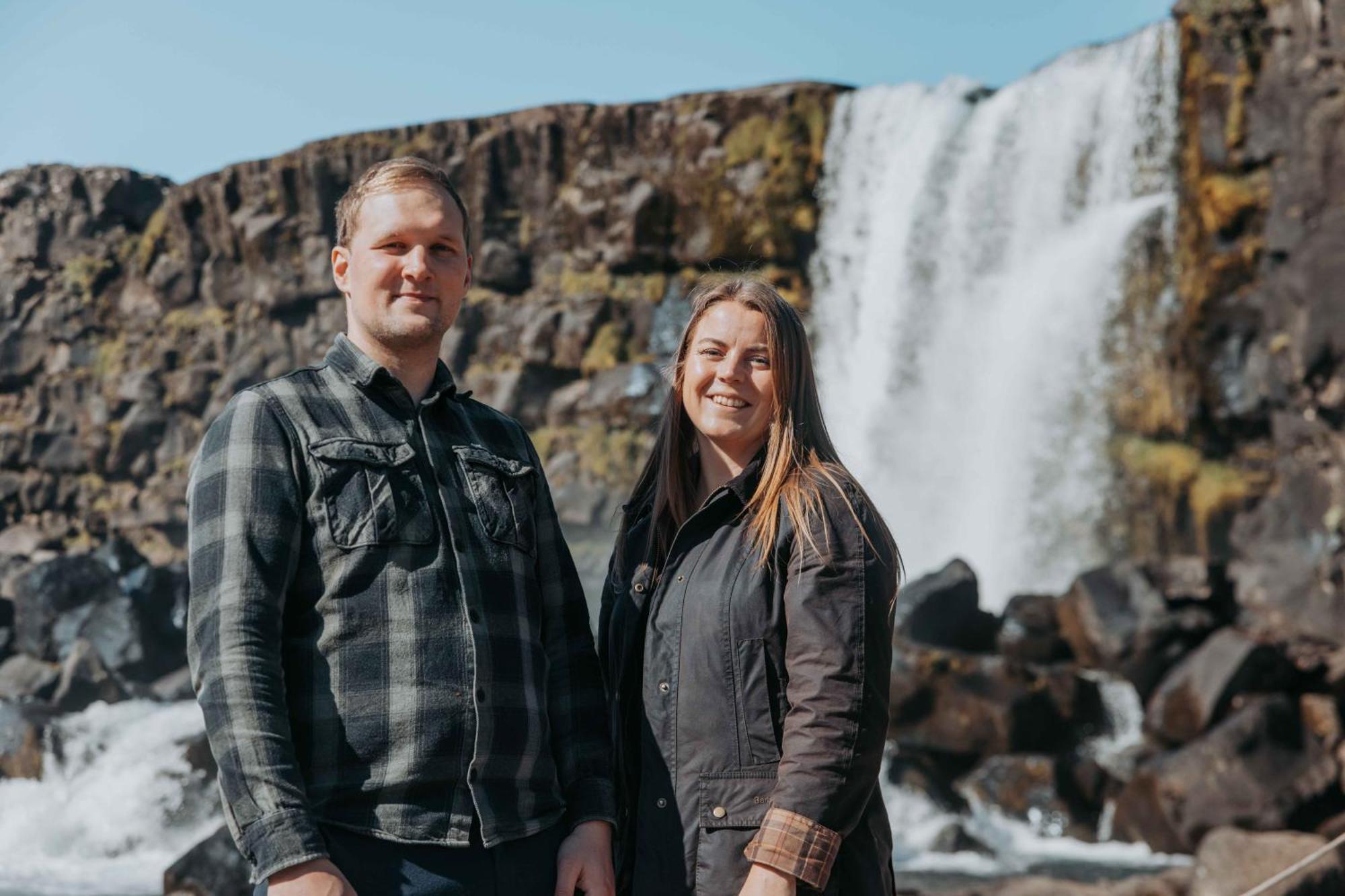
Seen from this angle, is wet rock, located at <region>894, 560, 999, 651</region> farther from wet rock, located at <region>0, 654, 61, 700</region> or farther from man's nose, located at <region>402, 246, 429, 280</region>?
wet rock, located at <region>0, 654, 61, 700</region>

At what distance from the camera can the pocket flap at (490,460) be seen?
3391 millimetres

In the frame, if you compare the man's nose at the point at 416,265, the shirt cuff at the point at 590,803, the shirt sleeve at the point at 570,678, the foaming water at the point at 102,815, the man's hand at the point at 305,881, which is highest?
the man's nose at the point at 416,265

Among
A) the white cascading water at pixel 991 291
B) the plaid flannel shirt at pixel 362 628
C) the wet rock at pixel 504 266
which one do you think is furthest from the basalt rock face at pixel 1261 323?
the wet rock at pixel 504 266

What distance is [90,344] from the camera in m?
44.7

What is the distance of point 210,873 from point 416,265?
31.4 feet

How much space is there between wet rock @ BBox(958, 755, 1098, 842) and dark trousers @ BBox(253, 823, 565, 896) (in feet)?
37.8

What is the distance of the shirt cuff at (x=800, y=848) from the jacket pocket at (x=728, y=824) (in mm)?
116

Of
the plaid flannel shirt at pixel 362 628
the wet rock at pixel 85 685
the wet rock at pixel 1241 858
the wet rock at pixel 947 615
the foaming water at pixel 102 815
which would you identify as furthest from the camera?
the wet rock at pixel 85 685

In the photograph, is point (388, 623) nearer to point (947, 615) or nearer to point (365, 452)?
point (365, 452)

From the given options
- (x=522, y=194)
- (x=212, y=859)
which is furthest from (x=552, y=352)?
(x=212, y=859)

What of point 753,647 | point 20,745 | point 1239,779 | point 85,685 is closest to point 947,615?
point 1239,779

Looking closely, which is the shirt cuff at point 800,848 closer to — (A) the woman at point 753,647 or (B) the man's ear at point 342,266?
(A) the woman at point 753,647

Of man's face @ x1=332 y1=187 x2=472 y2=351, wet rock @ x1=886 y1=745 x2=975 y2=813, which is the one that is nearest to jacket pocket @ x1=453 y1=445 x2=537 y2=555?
man's face @ x1=332 y1=187 x2=472 y2=351

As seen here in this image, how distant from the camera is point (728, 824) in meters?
3.28
